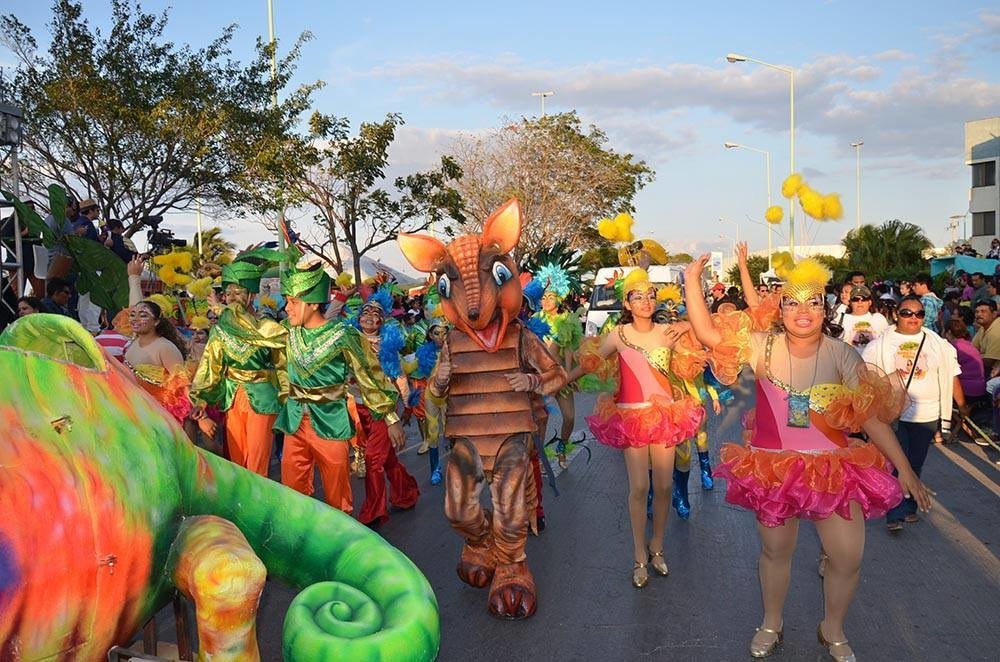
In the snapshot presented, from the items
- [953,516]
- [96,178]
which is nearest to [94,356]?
[953,516]

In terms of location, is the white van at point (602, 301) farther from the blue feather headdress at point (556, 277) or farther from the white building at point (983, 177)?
the white building at point (983, 177)

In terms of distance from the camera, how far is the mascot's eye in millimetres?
5450

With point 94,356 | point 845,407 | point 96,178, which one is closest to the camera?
point 94,356

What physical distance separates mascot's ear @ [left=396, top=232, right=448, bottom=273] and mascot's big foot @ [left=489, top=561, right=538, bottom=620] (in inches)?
70.6

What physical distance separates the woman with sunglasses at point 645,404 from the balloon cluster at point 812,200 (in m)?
Answer: 1.32

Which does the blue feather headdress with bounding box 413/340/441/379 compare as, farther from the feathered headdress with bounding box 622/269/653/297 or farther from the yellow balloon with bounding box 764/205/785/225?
the yellow balloon with bounding box 764/205/785/225

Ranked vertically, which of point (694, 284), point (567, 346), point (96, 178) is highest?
point (96, 178)

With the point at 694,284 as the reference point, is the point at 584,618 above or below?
below

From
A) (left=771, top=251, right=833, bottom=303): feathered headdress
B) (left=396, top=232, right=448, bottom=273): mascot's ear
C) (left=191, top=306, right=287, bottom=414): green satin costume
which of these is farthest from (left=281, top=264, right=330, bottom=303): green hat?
(left=771, top=251, right=833, bottom=303): feathered headdress

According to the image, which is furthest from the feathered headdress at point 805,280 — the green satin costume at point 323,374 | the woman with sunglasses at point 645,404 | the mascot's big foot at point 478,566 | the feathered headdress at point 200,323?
the feathered headdress at point 200,323

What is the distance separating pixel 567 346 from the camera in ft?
33.8

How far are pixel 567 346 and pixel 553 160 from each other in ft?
93.6

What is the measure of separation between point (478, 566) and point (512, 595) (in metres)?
0.41

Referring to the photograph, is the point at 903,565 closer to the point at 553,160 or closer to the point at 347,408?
the point at 347,408
